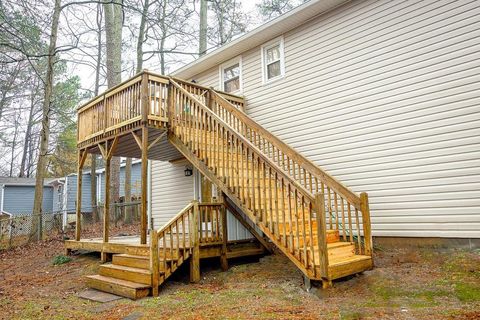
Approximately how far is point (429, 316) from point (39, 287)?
7.24m

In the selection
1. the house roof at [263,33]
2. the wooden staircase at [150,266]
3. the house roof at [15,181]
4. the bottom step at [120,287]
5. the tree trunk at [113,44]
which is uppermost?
the tree trunk at [113,44]

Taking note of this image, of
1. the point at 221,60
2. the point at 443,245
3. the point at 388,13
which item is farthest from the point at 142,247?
the point at 388,13

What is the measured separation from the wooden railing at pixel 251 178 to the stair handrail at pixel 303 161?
666 mm

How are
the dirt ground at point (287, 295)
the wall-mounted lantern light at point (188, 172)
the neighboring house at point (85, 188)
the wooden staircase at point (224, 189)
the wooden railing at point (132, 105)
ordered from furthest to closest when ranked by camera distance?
the neighboring house at point (85, 188) < the wall-mounted lantern light at point (188, 172) < the wooden railing at point (132, 105) < the wooden staircase at point (224, 189) < the dirt ground at point (287, 295)

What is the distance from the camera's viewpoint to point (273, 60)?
960 cm

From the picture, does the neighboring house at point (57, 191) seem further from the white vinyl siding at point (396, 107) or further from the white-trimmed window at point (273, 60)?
the white vinyl siding at point (396, 107)

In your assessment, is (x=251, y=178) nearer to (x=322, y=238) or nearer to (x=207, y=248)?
(x=207, y=248)

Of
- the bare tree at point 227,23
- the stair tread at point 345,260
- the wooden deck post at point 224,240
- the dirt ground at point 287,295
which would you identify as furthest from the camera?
the bare tree at point 227,23

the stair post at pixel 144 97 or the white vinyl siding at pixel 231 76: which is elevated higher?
the white vinyl siding at pixel 231 76

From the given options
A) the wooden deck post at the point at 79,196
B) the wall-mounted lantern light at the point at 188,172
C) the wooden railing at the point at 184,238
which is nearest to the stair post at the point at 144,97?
the wooden railing at the point at 184,238

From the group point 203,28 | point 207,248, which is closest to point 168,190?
point 207,248

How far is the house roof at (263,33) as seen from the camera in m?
8.12

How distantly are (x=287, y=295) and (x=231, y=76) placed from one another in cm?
740

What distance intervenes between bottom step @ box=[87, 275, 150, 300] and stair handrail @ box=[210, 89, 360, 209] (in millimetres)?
3679
